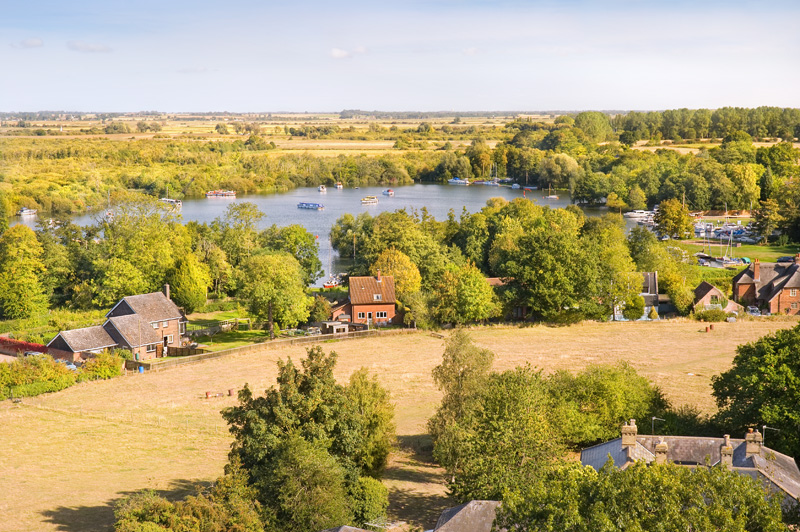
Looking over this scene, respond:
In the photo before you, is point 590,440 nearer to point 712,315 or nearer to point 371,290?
point 371,290

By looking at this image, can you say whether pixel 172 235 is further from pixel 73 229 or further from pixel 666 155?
pixel 666 155

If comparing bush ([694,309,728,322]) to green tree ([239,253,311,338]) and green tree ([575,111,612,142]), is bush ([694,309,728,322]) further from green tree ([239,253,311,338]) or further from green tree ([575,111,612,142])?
green tree ([575,111,612,142])

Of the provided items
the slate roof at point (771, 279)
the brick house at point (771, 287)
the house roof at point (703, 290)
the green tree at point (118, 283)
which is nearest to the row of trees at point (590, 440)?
the house roof at point (703, 290)

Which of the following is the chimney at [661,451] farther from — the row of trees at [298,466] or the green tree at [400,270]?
the green tree at [400,270]

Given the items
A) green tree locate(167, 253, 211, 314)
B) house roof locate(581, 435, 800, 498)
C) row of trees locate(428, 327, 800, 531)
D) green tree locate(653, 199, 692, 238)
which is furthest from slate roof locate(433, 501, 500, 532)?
green tree locate(653, 199, 692, 238)

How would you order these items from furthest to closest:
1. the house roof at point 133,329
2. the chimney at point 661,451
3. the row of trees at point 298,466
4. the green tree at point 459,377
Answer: the house roof at point 133,329
the green tree at point 459,377
the chimney at point 661,451
the row of trees at point 298,466

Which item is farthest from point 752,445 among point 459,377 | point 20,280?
point 20,280

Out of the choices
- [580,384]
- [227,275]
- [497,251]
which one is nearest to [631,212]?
[497,251]
